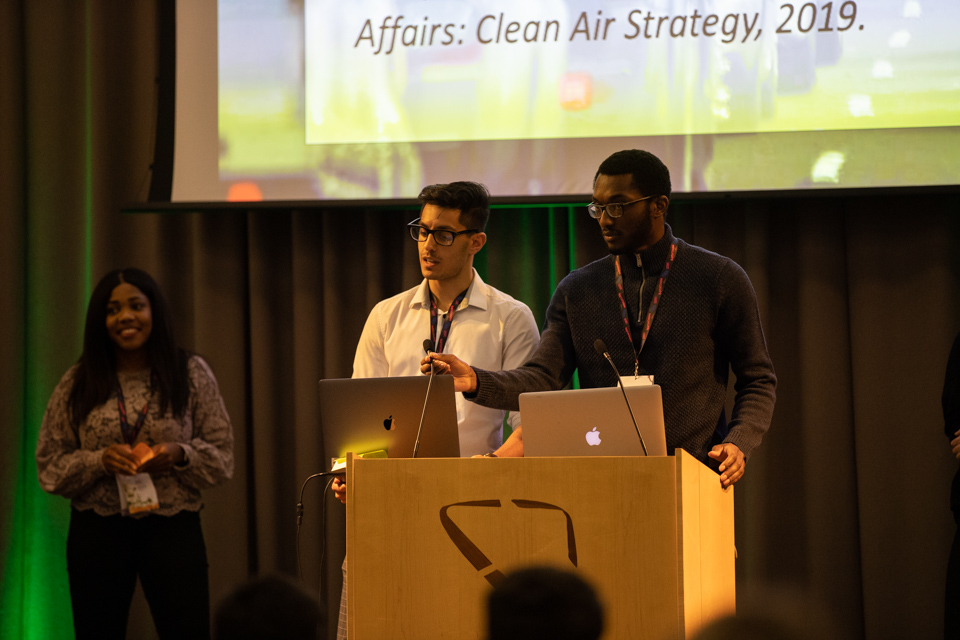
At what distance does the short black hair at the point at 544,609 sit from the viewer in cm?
84

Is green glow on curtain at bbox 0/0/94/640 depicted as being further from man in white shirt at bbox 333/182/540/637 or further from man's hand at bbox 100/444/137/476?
man in white shirt at bbox 333/182/540/637

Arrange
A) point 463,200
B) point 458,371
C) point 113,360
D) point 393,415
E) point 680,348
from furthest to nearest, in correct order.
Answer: point 113,360 < point 463,200 < point 680,348 < point 458,371 < point 393,415

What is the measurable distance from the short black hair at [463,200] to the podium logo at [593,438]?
1.05 metres

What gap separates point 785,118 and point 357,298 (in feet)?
6.33

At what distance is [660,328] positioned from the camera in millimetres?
2596

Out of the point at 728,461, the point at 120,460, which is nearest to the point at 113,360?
the point at 120,460

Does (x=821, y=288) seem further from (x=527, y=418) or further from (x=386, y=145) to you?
(x=527, y=418)

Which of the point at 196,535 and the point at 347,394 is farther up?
the point at 347,394

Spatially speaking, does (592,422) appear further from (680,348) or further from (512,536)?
(680,348)

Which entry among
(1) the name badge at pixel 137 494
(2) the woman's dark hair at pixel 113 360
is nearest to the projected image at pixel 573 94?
(2) the woman's dark hair at pixel 113 360

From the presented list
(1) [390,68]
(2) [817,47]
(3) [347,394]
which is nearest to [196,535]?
(3) [347,394]

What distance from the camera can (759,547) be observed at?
151 inches

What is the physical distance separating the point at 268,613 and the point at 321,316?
132 inches

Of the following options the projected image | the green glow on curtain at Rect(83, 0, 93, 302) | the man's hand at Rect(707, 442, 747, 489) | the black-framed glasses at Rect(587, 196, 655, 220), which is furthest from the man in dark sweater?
the green glow on curtain at Rect(83, 0, 93, 302)
